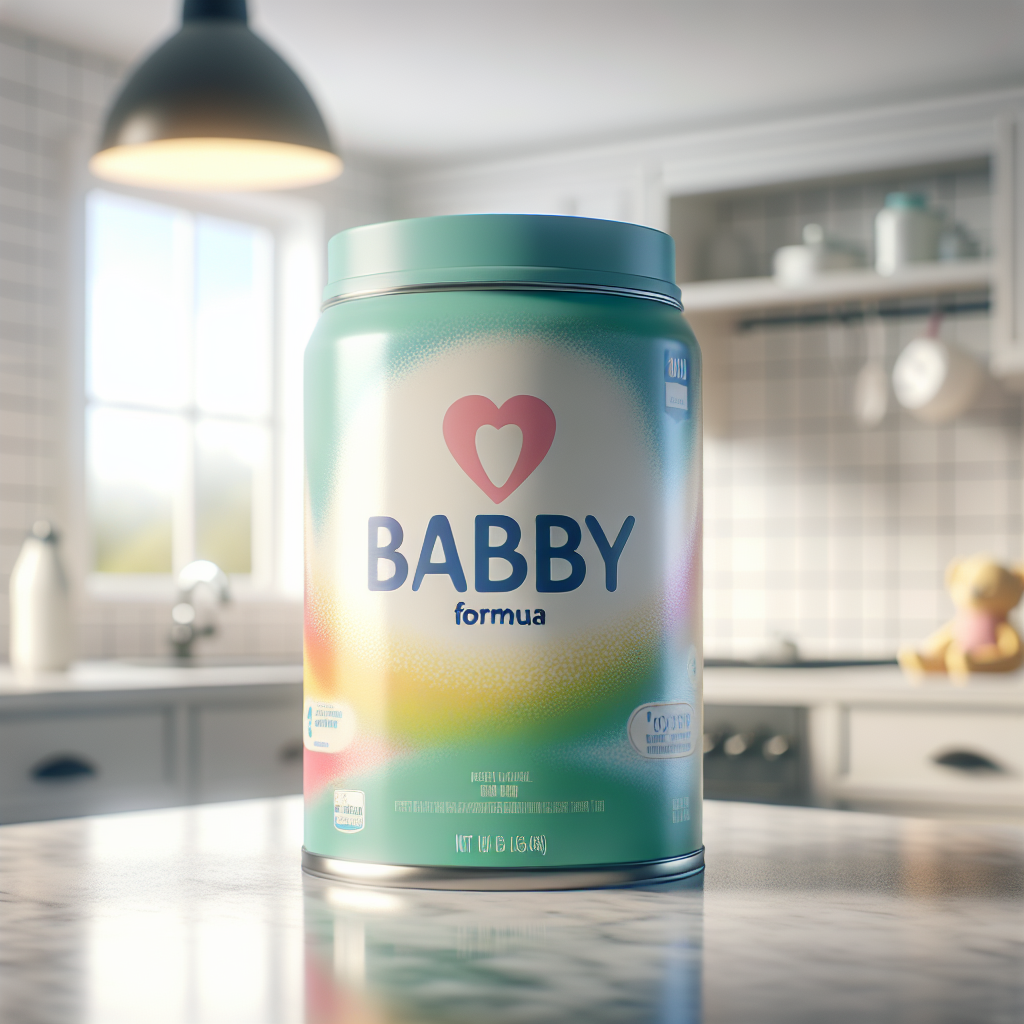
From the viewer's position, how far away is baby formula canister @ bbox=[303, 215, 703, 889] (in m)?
0.43

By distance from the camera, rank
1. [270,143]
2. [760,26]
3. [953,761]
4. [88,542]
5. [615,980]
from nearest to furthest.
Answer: [615,980]
[270,143]
[953,761]
[760,26]
[88,542]

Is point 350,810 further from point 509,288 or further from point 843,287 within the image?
point 843,287

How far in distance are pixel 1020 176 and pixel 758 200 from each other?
0.84m

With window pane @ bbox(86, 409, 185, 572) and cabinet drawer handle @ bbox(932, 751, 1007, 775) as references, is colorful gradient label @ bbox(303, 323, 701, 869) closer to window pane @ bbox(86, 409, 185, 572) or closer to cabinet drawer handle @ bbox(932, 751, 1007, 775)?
cabinet drawer handle @ bbox(932, 751, 1007, 775)

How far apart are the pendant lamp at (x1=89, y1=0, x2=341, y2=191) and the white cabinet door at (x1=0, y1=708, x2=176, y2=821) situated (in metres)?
0.95

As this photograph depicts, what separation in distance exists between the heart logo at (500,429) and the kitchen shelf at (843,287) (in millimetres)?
2922

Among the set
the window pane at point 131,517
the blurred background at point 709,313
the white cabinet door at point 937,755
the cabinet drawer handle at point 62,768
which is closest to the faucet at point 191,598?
the blurred background at point 709,313

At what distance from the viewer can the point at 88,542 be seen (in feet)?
11.1

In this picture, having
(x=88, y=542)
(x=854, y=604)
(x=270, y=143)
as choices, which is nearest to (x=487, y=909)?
(x=270, y=143)

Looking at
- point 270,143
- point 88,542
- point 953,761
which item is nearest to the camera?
point 270,143

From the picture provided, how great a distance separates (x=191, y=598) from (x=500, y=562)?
3107mm

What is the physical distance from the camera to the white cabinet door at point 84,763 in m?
2.36

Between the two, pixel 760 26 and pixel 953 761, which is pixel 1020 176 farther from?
pixel 953 761

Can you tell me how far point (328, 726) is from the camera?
1.51ft
